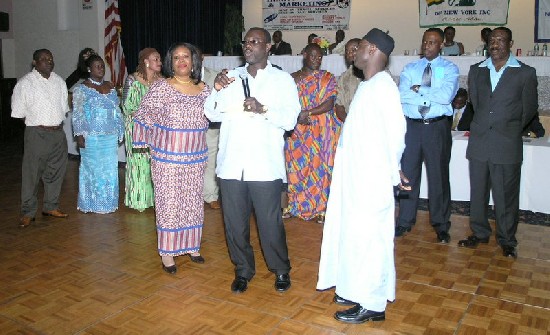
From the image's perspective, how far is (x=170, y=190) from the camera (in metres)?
3.75

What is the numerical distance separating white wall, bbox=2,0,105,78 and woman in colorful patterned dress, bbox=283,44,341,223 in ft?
22.9

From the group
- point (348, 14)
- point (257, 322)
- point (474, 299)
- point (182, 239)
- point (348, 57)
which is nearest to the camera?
point (257, 322)

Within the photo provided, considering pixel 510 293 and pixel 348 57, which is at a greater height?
pixel 348 57

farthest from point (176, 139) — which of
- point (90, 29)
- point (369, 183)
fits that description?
point (90, 29)

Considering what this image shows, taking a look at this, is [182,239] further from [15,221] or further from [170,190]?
[15,221]

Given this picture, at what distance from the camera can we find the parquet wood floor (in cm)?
315

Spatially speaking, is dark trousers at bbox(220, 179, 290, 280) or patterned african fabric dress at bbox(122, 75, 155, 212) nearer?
dark trousers at bbox(220, 179, 290, 280)

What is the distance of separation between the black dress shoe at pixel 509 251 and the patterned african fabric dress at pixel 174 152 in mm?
Result: 2411

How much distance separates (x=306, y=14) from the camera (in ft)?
40.3

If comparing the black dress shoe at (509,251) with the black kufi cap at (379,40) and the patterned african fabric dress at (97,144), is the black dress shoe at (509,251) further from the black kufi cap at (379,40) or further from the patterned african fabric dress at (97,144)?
the patterned african fabric dress at (97,144)

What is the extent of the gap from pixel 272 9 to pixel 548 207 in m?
8.64

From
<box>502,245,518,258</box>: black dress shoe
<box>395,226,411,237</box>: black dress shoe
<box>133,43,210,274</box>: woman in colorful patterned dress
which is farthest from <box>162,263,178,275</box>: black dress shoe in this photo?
<box>502,245,518,258</box>: black dress shoe

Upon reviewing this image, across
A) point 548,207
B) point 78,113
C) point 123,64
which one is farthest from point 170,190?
point 123,64

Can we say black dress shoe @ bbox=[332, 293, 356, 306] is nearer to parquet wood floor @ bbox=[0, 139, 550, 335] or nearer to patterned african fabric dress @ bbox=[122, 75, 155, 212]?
parquet wood floor @ bbox=[0, 139, 550, 335]
